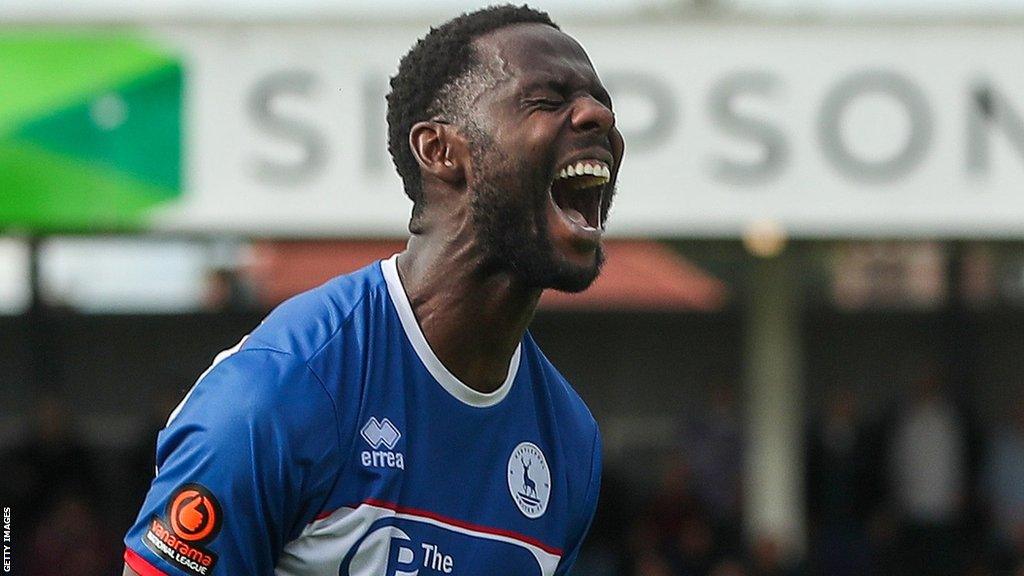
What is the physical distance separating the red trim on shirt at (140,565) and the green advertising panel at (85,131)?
26.2 ft

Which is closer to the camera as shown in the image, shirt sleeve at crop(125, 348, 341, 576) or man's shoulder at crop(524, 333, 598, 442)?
shirt sleeve at crop(125, 348, 341, 576)

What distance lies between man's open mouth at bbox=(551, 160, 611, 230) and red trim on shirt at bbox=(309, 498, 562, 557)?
1.92 feet

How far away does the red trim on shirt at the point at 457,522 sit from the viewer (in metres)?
3.12

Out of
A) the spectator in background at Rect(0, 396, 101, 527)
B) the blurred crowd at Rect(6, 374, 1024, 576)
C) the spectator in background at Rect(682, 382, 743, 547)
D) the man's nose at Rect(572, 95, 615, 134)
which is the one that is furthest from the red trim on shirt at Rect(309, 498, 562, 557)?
the spectator in background at Rect(682, 382, 743, 547)

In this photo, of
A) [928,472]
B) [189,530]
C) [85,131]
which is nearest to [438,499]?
[189,530]

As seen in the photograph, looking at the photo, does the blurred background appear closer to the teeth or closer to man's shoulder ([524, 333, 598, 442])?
man's shoulder ([524, 333, 598, 442])

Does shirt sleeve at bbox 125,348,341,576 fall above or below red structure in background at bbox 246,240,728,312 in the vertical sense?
above

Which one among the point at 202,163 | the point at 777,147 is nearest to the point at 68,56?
the point at 202,163

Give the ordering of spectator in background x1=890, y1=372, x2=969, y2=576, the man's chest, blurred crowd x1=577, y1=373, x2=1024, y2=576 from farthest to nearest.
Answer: spectator in background x1=890, y1=372, x2=969, y2=576 < blurred crowd x1=577, y1=373, x2=1024, y2=576 < the man's chest

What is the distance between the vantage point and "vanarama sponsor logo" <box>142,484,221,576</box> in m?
2.95

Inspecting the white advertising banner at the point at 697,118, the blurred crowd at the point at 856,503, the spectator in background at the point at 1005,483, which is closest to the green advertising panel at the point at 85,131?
the white advertising banner at the point at 697,118

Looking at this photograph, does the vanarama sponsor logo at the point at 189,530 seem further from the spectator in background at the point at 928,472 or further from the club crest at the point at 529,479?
the spectator in background at the point at 928,472

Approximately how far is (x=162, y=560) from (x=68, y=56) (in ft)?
27.6

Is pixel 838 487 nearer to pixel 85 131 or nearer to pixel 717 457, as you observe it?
pixel 717 457
